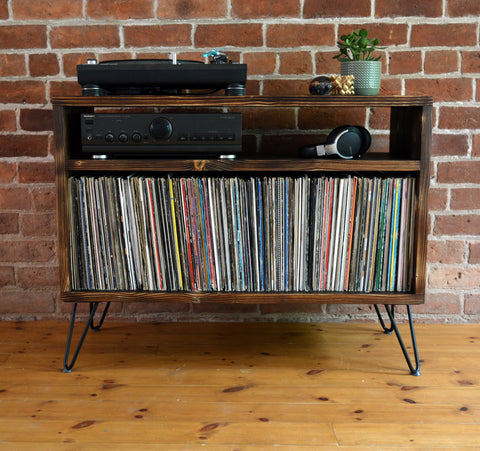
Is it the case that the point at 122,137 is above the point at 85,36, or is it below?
below

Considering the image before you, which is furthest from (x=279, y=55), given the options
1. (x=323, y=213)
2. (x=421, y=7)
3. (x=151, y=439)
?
(x=151, y=439)

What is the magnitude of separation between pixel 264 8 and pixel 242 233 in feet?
2.71

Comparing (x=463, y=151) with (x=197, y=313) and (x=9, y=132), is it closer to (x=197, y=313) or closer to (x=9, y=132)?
(x=197, y=313)

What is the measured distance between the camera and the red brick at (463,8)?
6.26 ft

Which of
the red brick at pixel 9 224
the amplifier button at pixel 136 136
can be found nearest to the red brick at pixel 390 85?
the amplifier button at pixel 136 136

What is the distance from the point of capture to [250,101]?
5.14 feet

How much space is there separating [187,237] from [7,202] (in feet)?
2.66

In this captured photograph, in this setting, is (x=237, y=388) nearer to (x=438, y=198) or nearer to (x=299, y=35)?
(x=438, y=198)

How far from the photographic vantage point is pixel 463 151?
197 centimetres

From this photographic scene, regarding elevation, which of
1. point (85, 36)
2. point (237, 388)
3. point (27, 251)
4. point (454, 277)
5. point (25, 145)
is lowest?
point (237, 388)

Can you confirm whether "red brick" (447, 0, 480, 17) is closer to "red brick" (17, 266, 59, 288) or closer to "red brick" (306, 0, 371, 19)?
"red brick" (306, 0, 371, 19)

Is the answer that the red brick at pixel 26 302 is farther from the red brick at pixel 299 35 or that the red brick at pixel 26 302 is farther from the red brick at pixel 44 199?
the red brick at pixel 299 35

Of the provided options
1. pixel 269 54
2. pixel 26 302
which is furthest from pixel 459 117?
pixel 26 302

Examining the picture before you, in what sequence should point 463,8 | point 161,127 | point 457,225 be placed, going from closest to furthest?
point 161,127 < point 463,8 < point 457,225
